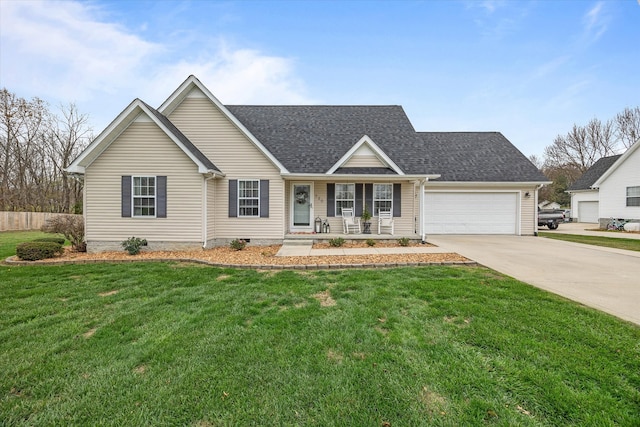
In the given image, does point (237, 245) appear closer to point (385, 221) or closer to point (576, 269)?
point (385, 221)

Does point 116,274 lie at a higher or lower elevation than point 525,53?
lower

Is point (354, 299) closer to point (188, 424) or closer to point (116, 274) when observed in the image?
point (188, 424)

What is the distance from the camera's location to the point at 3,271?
7098mm

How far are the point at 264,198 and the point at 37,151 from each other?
26941 millimetres

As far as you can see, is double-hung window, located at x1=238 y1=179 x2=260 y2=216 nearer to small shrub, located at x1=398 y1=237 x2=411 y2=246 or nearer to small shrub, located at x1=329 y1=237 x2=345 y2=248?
small shrub, located at x1=329 y1=237 x2=345 y2=248

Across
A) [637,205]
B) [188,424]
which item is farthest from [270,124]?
[637,205]

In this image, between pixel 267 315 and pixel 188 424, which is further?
pixel 267 315

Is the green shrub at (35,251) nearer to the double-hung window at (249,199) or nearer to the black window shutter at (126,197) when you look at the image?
the black window shutter at (126,197)

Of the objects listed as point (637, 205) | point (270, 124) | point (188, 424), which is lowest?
point (188, 424)

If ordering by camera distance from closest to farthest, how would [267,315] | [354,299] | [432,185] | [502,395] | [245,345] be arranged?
[502,395], [245,345], [267,315], [354,299], [432,185]

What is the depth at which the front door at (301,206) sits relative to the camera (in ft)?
42.0

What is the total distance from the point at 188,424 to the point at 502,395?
2.70m

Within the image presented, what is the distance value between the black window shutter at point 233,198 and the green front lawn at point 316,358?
5.93 metres

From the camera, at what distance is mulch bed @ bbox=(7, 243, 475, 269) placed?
24.6 ft
